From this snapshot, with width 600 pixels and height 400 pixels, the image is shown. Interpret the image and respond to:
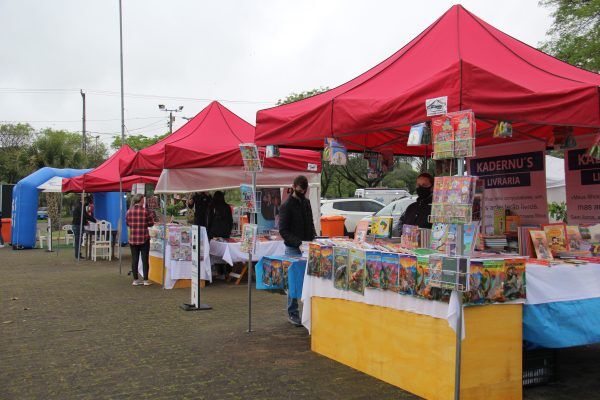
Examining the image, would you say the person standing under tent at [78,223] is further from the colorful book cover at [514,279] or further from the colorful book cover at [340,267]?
the colorful book cover at [514,279]

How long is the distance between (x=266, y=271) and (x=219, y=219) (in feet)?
14.9

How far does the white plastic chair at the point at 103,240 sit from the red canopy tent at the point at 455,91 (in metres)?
11.9

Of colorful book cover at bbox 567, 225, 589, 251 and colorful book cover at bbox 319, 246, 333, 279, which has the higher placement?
colorful book cover at bbox 567, 225, 589, 251

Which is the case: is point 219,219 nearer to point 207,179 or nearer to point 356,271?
point 207,179

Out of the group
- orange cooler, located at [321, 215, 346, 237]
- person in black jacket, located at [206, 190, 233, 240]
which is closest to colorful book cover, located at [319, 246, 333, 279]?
person in black jacket, located at [206, 190, 233, 240]

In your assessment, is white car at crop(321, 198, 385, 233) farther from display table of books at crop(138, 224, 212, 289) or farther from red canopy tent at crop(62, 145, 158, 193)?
display table of books at crop(138, 224, 212, 289)

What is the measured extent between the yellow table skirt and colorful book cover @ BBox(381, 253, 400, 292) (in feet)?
0.70

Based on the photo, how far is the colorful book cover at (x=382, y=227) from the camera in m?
6.05

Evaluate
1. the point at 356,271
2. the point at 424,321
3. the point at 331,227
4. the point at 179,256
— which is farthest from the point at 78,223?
the point at 424,321

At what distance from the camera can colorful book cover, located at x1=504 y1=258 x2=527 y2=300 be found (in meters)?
4.32

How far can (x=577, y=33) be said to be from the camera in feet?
62.2

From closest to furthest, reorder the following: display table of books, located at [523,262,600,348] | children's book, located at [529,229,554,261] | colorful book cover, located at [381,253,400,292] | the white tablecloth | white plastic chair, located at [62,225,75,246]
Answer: display table of books, located at [523,262,600,348]
colorful book cover, located at [381,253,400,292]
children's book, located at [529,229,554,261]
the white tablecloth
white plastic chair, located at [62,225,75,246]

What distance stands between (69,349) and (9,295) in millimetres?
4750

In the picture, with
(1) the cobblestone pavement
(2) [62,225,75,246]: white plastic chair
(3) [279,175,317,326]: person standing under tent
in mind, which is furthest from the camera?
(2) [62,225,75,246]: white plastic chair
